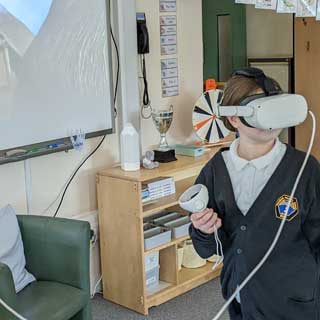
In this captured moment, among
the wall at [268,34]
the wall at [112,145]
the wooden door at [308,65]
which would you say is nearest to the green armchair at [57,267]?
the wall at [112,145]

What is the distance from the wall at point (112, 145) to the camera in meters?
3.00

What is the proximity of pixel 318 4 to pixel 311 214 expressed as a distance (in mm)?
2387

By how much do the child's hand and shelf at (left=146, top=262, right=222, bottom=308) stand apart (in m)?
1.72

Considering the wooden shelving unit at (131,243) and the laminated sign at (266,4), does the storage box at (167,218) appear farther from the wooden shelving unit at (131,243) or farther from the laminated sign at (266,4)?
the laminated sign at (266,4)

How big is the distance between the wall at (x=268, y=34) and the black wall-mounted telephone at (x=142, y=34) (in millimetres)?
2867

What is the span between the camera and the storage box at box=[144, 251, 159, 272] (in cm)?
326

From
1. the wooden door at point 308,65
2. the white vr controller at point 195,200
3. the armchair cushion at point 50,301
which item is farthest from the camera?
the wooden door at point 308,65

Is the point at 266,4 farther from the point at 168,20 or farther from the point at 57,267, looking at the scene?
the point at 57,267

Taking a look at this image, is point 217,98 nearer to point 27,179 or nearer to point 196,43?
point 196,43

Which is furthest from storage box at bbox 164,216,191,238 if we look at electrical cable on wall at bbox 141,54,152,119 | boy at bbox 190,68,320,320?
boy at bbox 190,68,320,320

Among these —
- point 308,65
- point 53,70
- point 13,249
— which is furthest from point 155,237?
point 308,65

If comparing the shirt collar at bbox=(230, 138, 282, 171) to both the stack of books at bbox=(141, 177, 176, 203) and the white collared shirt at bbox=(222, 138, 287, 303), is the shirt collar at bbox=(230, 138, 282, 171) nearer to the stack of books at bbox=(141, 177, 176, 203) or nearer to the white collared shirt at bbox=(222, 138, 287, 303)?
the white collared shirt at bbox=(222, 138, 287, 303)

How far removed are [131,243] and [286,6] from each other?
1.67 meters

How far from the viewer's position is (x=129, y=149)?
3242mm
